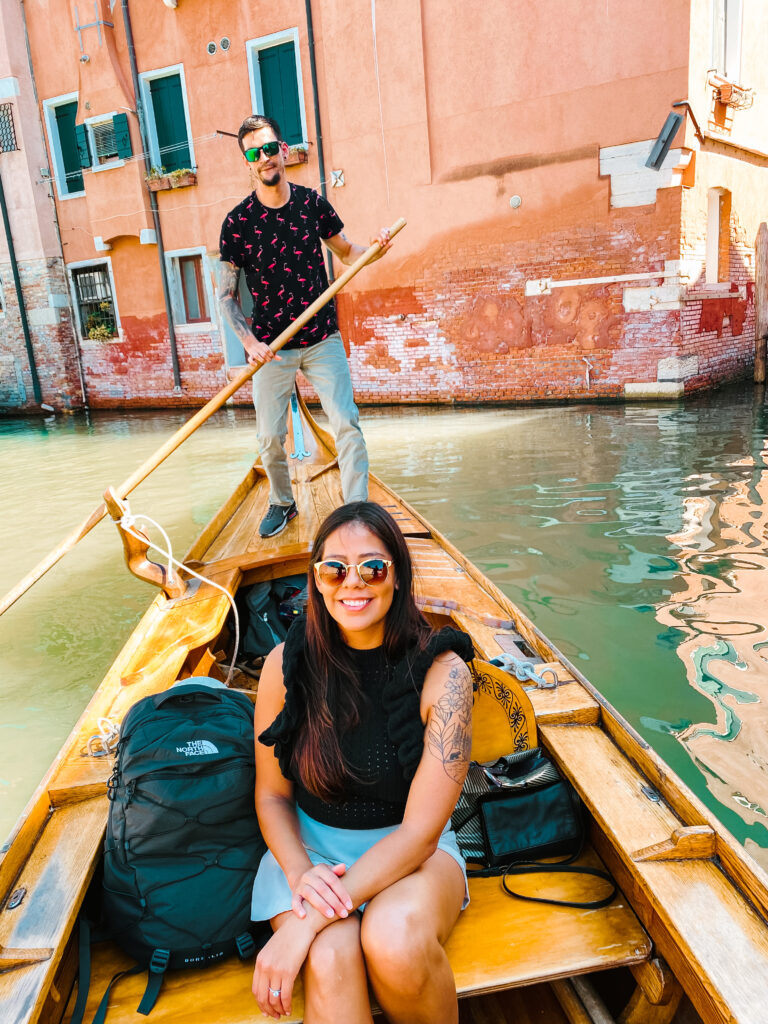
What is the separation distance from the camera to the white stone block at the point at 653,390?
9.19 m

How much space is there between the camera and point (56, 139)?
12625 millimetres

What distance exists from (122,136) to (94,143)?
68 centimetres

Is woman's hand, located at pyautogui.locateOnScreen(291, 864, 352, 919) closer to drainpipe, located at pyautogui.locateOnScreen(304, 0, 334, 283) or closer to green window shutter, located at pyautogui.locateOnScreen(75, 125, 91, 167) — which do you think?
drainpipe, located at pyautogui.locateOnScreen(304, 0, 334, 283)

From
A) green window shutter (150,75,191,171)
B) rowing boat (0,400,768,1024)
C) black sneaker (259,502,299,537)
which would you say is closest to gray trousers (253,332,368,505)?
black sneaker (259,502,299,537)

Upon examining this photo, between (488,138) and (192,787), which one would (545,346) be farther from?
(192,787)

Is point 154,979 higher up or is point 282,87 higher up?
point 282,87

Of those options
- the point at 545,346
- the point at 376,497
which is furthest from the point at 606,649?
the point at 545,346

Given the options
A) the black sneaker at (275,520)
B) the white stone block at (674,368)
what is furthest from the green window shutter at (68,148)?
the black sneaker at (275,520)

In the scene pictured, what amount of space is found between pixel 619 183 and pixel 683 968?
9.14 metres

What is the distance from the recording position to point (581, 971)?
1312 mm

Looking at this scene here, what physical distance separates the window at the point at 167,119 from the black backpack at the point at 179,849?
460 inches

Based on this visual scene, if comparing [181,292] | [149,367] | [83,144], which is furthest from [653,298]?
[83,144]

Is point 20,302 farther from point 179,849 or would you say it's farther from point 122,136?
point 179,849

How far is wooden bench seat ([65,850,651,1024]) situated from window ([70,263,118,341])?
12.9 metres
